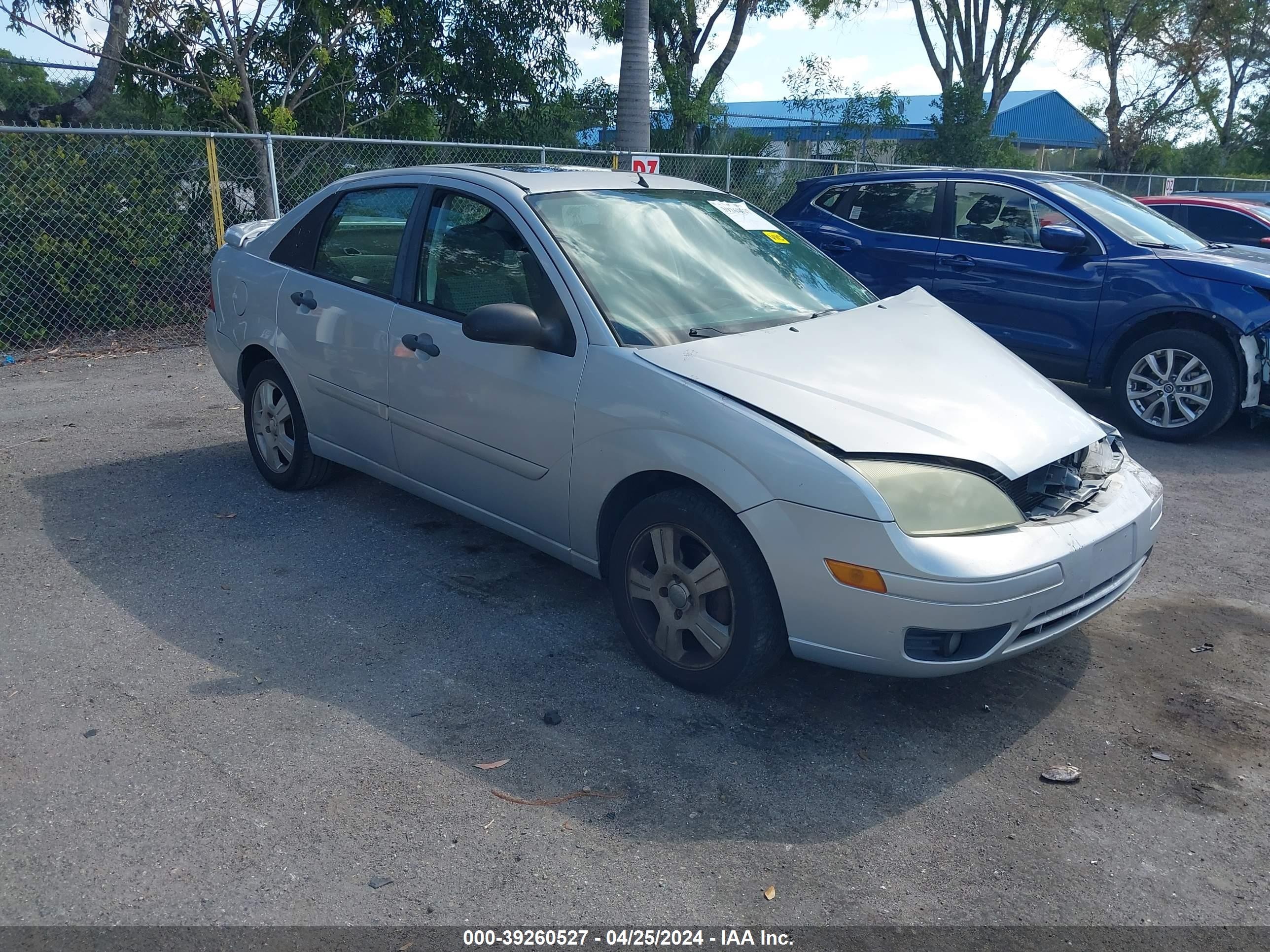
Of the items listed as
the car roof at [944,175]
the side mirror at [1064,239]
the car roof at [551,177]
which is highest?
the car roof at [944,175]

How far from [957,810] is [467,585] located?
2.29 meters

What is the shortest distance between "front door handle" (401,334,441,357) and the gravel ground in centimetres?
102

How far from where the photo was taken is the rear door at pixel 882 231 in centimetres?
822

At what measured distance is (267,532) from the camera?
5.09 meters

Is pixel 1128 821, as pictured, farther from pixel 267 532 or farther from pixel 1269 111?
pixel 1269 111

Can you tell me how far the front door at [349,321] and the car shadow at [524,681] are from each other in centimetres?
57

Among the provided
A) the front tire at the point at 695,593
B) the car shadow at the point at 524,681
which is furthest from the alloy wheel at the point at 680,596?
the car shadow at the point at 524,681

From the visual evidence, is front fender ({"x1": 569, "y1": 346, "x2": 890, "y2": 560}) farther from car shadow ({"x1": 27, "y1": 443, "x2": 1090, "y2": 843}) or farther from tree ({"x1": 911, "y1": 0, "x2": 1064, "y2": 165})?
tree ({"x1": 911, "y1": 0, "x2": 1064, "y2": 165})

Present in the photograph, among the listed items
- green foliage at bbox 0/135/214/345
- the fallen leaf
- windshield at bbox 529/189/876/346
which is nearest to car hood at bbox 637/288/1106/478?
windshield at bbox 529/189/876/346

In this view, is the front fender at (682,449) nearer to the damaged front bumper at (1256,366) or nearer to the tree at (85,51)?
the damaged front bumper at (1256,366)

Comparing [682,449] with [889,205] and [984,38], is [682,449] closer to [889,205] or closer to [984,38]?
[889,205]

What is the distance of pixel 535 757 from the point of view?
10.7ft

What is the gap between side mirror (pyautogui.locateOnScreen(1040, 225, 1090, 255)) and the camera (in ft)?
24.0

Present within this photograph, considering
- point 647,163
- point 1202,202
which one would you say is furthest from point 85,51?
point 1202,202
